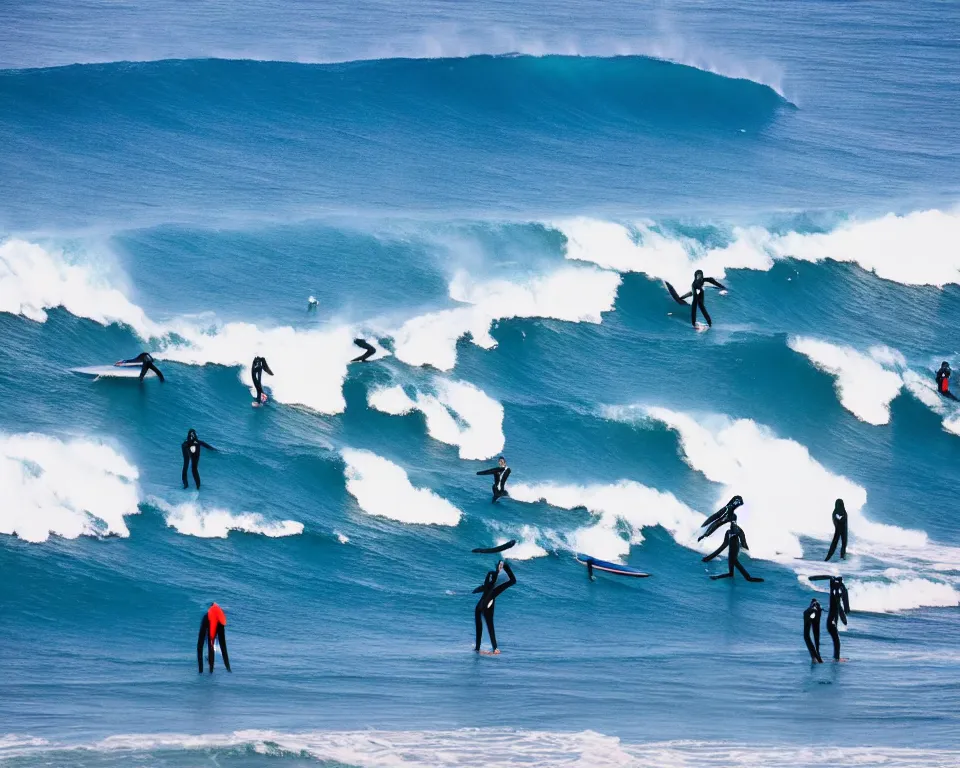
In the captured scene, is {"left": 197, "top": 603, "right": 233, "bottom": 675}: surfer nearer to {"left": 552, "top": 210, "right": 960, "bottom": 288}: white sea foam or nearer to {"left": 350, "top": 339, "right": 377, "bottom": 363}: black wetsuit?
{"left": 350, "top": 339, "right": 377, "bottom": 363}: black wetsuit

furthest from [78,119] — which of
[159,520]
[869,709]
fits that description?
[869,709]

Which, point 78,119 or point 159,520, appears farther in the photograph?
point 78,119

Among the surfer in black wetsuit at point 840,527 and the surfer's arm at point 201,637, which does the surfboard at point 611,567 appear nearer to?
the surfer in black wetsuit at point 840,527

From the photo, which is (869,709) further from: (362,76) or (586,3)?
(586,3)

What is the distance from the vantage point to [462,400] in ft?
80.9

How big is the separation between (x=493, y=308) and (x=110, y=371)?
6.69m

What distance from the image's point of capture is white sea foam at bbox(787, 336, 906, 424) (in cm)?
2687

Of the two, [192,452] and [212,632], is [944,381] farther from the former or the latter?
[212,632]

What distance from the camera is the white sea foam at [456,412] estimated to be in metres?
23.8

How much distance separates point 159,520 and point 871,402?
39.6ft

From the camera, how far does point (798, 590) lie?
21.0 metres

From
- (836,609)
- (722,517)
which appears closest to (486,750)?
(836,609)

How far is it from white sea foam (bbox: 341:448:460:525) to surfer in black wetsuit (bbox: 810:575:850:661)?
5.08 m

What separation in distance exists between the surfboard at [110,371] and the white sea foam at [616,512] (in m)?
5.56
